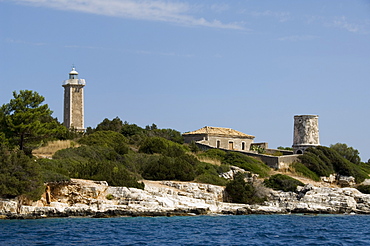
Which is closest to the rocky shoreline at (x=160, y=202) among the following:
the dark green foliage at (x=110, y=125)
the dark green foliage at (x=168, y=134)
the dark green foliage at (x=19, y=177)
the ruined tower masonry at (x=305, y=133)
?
the dark green foliage at (x=19, y=177)

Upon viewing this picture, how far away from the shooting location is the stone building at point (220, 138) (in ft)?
189

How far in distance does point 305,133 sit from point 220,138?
787 centimetres

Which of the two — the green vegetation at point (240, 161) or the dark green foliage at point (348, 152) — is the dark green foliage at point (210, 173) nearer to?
the green vegetation at point (240, 161)

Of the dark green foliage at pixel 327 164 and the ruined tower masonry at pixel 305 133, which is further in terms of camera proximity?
the ruined tower masonry at pixel 305 133

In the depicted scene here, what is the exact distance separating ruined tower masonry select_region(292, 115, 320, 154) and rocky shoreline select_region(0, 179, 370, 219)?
59.3ft

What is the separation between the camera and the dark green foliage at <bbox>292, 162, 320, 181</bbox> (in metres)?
48.2

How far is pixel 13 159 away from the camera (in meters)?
29.8

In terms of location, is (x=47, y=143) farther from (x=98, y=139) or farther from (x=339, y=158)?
(x=339, y=158)

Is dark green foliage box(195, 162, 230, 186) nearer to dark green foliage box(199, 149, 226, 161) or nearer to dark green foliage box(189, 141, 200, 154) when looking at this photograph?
dark green foliage box(199, 149, 226, 161)

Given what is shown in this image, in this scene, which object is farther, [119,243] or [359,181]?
[359,181]

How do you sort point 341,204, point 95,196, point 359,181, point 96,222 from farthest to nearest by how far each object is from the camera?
1. point 359,181
2. point 341,204
3. point 95,196
4. point 96,222

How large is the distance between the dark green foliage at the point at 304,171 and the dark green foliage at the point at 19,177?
2444 centimetres

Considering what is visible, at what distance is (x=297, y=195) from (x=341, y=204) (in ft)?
8.80

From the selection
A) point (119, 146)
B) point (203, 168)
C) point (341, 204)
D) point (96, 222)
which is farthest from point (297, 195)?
point (96, 222)
